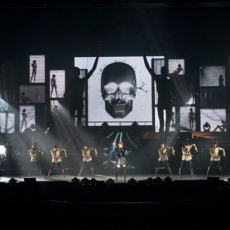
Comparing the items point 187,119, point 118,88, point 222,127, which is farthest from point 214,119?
point 118,88

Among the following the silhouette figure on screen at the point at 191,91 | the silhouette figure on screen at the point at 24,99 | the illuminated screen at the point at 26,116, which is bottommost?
the illuminated screen at the point at 26,116

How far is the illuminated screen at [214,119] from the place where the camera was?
76.0 ft

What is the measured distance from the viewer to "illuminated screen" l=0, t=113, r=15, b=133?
23.5 metres

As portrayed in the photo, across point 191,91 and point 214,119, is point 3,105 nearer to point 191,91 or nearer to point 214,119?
point 191,91

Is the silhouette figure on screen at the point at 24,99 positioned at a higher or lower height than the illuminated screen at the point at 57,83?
lower

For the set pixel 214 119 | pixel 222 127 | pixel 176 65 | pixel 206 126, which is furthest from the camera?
pixel 176 65

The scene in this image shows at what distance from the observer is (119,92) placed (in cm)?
2386

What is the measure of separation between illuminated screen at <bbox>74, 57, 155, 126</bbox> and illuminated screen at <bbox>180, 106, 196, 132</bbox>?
1580 mm

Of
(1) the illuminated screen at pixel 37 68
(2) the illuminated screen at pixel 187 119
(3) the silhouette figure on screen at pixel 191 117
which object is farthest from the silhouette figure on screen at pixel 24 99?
(3) the silhouette figure on screen at pixel 191 117

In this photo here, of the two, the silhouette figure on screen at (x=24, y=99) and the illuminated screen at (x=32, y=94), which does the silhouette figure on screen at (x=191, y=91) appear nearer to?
the illuminated screen at (x=32, y=94)

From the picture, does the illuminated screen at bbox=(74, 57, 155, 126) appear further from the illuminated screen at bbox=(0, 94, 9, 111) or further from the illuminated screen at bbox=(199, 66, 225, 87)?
the illuminated screen at bbox=(0, 94, 9, 111)

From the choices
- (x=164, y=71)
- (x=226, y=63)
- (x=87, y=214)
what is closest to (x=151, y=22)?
(x=164, y=71)

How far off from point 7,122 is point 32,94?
6.07 feet

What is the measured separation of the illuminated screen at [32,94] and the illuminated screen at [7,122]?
3.03 ft
